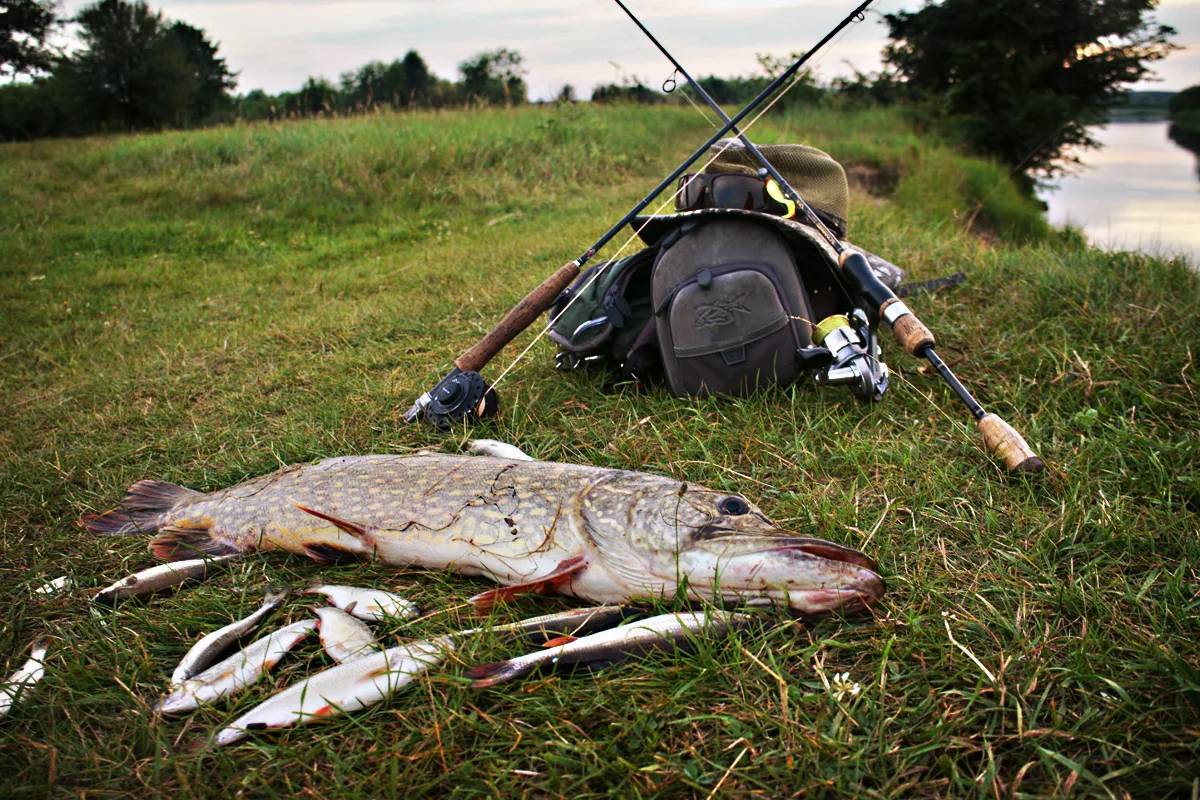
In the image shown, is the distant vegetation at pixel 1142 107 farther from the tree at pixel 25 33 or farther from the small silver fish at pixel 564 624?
the tree at pixel 25 33

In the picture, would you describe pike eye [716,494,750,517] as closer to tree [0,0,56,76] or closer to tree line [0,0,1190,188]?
tree line [0,0,1190,188]

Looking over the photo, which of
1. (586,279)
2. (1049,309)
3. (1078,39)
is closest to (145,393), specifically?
(586,279)

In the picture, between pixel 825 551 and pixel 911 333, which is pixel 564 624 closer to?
pixel 825 551

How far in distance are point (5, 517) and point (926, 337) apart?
3652 millimetres

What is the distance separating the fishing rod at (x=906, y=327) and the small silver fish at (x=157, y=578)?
8.62 ft

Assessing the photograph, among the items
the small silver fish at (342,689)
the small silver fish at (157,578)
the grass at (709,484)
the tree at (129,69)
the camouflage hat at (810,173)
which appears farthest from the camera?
the tree at (129,69)

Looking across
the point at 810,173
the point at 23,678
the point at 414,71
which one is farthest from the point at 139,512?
the point at 414,71

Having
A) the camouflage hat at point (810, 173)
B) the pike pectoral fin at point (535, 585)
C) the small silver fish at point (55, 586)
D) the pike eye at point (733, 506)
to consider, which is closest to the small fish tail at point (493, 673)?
the pike pectoral fin at point (535, 585)

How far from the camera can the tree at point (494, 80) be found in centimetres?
1540

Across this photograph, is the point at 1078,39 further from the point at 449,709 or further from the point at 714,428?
the point at 449,709

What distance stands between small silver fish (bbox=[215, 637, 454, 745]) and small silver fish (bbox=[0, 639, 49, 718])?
→ 64cm

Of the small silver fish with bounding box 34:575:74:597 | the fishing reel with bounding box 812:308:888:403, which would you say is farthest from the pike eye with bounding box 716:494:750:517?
the small silver fish with bounding box 34:575:74:597

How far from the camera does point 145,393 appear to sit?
172 inches

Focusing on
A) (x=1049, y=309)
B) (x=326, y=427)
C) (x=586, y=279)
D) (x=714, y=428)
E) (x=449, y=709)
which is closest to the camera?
(x=449, y=709)
